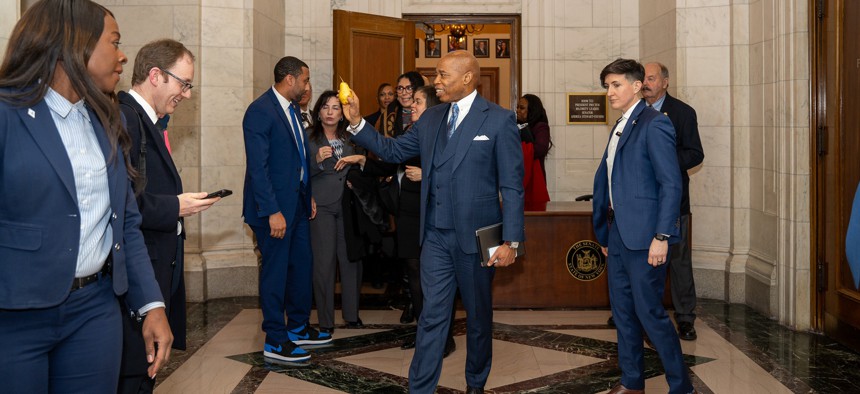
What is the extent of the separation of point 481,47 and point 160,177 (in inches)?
532

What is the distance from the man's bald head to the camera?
4453 millimetres

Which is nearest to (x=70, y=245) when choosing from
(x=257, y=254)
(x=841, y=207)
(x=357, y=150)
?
(x=357, y=150)

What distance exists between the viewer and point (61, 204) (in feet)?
7.09

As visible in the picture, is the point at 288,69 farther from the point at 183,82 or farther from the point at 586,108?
the point at 586,108

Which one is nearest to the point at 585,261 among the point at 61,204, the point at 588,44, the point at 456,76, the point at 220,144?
the point at 456,76

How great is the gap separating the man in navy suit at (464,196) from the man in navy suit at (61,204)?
220cm

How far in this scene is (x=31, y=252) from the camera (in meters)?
2.12

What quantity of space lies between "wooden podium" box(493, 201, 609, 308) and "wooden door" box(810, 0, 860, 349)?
1.75 meters

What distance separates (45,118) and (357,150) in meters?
4.29

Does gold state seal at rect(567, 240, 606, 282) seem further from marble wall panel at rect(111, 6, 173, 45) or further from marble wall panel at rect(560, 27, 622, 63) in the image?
marble wall panel at rect(111, 6, 173, 45)

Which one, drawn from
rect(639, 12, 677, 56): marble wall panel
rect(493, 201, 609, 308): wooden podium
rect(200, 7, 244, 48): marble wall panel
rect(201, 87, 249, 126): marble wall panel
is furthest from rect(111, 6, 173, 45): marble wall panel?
rect(639, 12, 677, 56): marble wall panel

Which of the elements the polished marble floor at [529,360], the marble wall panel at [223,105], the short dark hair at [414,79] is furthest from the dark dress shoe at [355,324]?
the marble wall panel at [223,105]

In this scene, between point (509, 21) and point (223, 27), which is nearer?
point (223, 27)

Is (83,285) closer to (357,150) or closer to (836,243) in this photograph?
(357,150)
